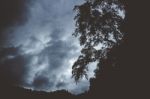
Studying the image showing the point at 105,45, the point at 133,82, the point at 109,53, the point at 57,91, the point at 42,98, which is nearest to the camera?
the point at 133,82

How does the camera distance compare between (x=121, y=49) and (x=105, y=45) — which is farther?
(x=105, y=45)

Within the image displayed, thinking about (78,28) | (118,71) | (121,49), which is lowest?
(118,71)

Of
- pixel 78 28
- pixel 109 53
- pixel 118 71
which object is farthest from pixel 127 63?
pixel 78 28

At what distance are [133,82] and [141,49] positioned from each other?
2.66 metres

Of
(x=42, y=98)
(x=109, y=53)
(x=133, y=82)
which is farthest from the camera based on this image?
(x=109, y=53)

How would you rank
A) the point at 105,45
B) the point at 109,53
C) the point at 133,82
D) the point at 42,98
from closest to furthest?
the point at 133,82 < the point at 42,98 < the point at 109,53 < the point at 105,45

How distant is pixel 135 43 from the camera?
21953 mm

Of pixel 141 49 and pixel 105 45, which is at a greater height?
pixel 105 45

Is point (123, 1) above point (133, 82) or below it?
above

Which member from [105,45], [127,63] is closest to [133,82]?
[127,63]

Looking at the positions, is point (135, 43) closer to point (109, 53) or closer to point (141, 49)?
point (141, 49)

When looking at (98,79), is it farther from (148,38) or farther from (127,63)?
(148,38)

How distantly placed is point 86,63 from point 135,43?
658cm

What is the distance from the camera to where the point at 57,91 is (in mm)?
23391
